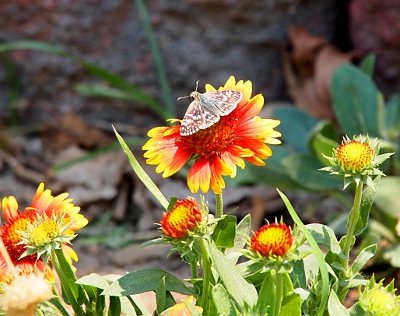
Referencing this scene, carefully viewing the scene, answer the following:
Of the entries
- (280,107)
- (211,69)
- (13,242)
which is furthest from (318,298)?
(211,69)

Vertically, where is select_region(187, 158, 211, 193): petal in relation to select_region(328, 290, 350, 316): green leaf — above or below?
above

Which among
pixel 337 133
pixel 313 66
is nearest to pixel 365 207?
pixel 337 133

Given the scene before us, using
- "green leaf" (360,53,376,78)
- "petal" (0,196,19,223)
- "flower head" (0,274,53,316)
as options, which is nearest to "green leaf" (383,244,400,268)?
"green leaf" (360,53,376,78)

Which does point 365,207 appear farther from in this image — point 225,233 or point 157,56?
point 157,56

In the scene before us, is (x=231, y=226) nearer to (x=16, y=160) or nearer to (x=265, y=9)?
(x=265, y=9)

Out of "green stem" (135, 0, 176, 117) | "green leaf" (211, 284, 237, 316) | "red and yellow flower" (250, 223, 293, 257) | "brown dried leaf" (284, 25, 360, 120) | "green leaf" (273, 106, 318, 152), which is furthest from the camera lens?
"brown dried leaf" (284, 25, 360, 120)

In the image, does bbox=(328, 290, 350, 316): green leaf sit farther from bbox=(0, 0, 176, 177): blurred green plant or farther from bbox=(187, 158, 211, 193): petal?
bbox=(0, 0, 176, 177): blurred green plant

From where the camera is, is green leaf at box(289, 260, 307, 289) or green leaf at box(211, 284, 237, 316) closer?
green leaf at box(211, 284, 237, 316)

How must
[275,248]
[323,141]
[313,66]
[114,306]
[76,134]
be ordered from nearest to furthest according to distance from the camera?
1. [275,248]
2. [114,306]
3. [323,141]
4. [313,66]
5. [76,134]

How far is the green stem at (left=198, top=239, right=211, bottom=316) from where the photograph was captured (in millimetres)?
1275

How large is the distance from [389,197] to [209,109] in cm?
123

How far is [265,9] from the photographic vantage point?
324 cm

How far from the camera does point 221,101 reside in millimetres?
1458

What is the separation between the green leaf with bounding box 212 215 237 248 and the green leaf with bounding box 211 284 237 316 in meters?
0.16
